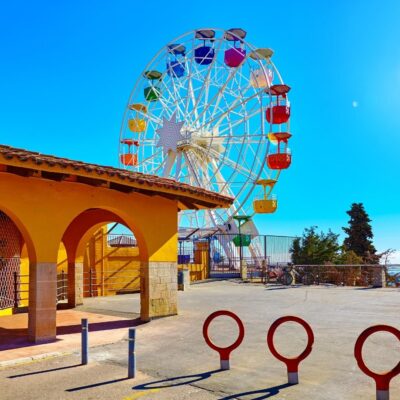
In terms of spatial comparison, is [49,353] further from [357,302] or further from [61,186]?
[357,302]

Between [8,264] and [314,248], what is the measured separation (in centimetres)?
2231

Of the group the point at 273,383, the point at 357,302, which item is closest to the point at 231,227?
the point at 357,302

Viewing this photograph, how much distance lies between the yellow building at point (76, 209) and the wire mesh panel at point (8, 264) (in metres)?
0.08

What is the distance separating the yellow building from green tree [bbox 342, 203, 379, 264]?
119ft

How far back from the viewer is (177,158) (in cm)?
3441

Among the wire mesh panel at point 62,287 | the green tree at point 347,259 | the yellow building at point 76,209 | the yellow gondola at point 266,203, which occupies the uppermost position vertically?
the yellow gondola at point 266,203

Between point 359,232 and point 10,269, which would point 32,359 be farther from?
point 359,232

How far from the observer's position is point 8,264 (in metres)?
15.5

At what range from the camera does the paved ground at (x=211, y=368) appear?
6328 mm

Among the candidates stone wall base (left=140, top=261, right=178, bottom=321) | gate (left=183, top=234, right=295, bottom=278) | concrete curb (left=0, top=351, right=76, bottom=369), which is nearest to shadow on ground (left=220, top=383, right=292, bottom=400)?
concrete curb (left=0, top=351, right=76, bottom=369)

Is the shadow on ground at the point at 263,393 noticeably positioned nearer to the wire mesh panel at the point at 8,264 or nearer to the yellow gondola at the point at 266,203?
the wire mesh panel at the point at 8,264

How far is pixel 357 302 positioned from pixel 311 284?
9.08 m

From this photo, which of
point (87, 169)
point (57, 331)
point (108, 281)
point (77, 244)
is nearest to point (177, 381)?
point (87, 169)

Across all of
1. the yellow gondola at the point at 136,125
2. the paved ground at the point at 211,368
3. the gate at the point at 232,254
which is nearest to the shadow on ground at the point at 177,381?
the paved ground at the point at 211,368
